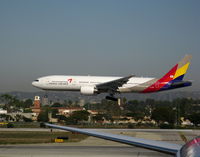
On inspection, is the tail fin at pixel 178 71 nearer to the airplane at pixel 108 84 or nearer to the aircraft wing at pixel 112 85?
the airplane at pixel 108 84

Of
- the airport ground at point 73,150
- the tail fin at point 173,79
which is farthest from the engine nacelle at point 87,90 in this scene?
the airport ground at point 73,150

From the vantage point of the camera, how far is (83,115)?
83000 mm

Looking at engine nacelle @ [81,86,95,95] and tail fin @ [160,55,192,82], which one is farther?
tail fin @ [160,55,192,82]

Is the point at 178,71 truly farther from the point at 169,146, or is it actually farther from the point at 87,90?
the point at 169,146

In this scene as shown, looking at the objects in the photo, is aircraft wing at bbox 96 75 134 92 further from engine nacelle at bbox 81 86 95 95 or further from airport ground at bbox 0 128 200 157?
airport ground at bbox 0 128 200 157

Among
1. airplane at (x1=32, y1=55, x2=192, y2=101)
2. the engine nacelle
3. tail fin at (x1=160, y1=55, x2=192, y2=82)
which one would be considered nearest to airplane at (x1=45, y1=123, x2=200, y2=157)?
the engine nacelle

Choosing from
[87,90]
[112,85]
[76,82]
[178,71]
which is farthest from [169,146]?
[178,71]

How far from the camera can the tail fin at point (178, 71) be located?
49.5 meters

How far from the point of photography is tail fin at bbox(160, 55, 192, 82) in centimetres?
4953

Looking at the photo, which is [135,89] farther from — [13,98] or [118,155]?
[13,98]

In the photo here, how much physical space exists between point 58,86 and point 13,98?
6376cm

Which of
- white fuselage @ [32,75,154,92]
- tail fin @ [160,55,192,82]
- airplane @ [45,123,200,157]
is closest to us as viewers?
airplane @ [45,123,200,157]

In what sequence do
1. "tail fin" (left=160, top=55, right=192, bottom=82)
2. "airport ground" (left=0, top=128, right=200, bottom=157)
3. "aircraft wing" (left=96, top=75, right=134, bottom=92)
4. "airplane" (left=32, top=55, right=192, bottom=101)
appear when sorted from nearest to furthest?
1. "airport ground" (left=0, top=128, right=200, bottom=157)
2. "aircraft wing" (left=96, top=75, right=134, bottom=92)
3. "airplane" (left=32, top=55, right=192, bottom=101)
4. "tail fin" (left=160, top=55, right=192, bottom=82)

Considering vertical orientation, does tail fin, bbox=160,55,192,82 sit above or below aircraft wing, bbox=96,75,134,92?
above
